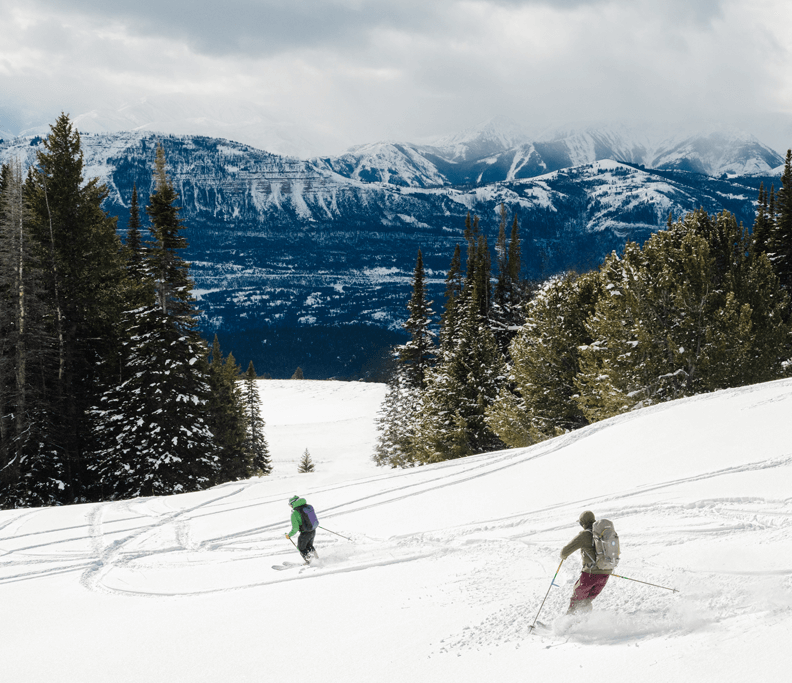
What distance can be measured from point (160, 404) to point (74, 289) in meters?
7.17

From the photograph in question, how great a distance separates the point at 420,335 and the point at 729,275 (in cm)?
3178

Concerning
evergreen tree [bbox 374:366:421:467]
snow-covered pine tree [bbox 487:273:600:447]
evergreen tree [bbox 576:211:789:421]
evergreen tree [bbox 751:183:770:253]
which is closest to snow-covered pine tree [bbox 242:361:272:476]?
evergreen tree [bbox 374:366:421:467]

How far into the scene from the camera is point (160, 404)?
26.4 m

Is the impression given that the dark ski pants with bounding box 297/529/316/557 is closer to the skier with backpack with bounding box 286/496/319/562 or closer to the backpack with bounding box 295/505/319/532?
the skier with backpack with bounding box 286/496/319/562

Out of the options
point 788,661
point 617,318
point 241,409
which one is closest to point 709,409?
point 617,318

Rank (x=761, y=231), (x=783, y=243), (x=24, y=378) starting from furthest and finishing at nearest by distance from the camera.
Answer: (x=761, y=231) < (x=783, y=243) < (x=24, y=378)

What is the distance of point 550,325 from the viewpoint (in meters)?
30.2

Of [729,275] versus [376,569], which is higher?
[729,275]

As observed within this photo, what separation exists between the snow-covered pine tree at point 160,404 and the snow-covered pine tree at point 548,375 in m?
13.8

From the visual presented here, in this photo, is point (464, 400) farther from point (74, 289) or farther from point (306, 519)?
point (306, 519)

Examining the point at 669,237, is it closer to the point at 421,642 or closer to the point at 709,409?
the point at 709,409

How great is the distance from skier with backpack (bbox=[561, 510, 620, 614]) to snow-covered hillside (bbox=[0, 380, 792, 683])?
0.28m

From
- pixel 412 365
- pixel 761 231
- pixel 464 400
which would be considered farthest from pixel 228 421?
pixel 761 231

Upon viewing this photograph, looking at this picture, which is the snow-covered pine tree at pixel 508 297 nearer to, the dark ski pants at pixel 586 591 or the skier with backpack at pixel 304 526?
the skier with backpack at pixel 304 526
